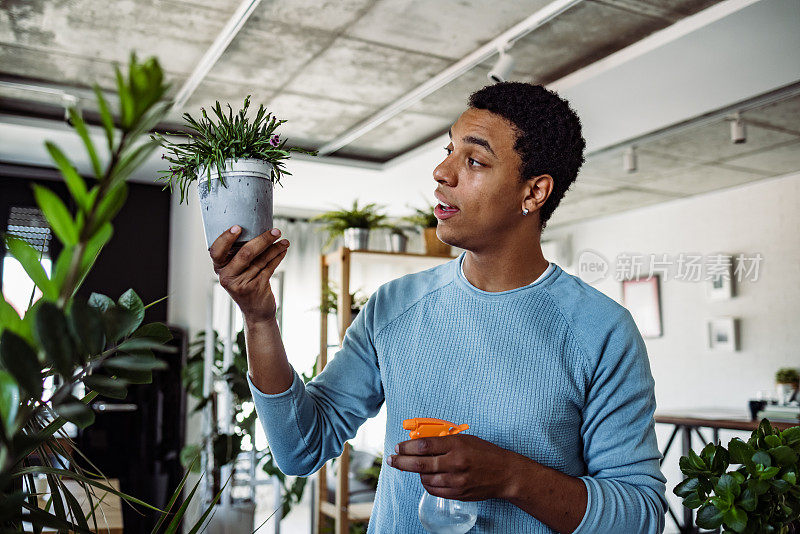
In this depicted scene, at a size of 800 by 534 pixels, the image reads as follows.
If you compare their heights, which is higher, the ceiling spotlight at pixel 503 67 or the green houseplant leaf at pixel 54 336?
the ceiling spotlight at pixel 503 67

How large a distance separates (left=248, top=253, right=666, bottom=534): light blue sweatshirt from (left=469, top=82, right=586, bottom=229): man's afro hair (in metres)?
0.18

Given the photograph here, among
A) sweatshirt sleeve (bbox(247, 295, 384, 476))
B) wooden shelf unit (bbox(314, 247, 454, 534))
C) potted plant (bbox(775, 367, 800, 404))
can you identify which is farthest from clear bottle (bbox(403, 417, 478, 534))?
potted plant (bbox(775, 367, 800, 404))

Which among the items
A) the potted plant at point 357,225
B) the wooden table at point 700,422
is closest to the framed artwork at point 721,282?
the wooden table at point 700,422

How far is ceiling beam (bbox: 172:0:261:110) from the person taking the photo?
3.17 meters

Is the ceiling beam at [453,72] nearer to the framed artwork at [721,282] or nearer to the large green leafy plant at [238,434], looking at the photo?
the large green leafy plant at [238,434]

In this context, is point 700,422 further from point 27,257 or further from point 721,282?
point 27,257

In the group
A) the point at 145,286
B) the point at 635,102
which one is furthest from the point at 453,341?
the point at 145,286

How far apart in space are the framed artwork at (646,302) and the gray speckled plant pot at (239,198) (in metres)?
6.30

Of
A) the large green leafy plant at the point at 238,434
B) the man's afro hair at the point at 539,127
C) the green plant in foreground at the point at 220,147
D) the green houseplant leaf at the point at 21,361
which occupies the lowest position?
the large green leafy plant at the point at 238,434

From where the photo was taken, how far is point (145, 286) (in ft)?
20.6

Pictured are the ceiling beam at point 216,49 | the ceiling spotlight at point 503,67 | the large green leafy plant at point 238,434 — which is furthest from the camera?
the large green leafy plant at point 238,434

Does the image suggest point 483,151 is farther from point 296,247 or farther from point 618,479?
point 296,247

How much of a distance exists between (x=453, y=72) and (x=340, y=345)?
1.61m

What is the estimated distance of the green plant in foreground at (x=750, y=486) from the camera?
1075 millimetres
